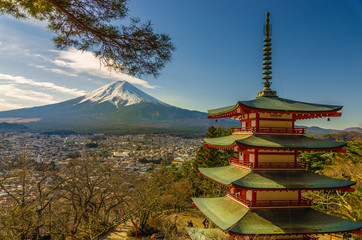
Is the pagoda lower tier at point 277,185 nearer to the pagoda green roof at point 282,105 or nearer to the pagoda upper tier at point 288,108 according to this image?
the pagoda upper tier at point 288,108

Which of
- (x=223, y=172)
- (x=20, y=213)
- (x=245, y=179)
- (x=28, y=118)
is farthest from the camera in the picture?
(x=28, y=118)

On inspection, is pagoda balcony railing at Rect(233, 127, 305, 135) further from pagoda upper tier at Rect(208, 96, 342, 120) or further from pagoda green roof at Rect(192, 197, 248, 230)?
pagoda green roof at Rect(192, 197, 248, 230)

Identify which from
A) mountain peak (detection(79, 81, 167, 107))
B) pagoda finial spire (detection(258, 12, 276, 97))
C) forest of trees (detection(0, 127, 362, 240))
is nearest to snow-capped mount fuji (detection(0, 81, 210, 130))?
mountain peak (detection(79, 81, 167, 107))

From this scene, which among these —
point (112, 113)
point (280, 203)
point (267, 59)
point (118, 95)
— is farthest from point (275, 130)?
point (118, 95)

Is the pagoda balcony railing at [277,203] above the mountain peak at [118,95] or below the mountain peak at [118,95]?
below

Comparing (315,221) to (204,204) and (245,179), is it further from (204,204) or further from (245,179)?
(204,204)

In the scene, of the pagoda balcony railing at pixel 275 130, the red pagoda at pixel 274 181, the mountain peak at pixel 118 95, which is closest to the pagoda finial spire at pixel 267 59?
the red pagoda at pixel 274 181

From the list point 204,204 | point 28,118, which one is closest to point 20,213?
point 204,204
